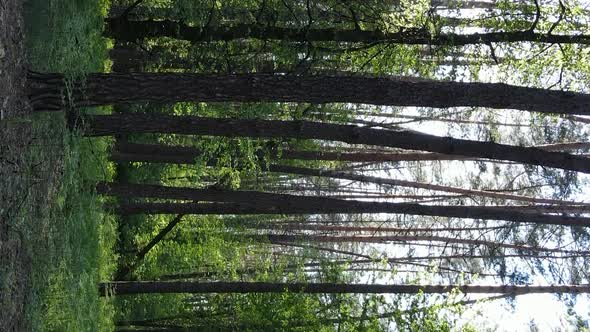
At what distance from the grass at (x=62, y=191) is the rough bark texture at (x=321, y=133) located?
2.24 feet

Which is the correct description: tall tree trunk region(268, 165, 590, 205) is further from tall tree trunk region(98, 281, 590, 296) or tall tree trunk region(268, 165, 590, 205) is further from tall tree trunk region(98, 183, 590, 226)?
tall tree trunk region(98, 281, 590, 296)

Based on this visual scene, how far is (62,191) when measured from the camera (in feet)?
30.3

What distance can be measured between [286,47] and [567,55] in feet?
14.6

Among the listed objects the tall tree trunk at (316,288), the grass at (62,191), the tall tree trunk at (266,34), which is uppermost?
the tall tree trunk at (266,34)

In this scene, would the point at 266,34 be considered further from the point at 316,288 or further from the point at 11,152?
the point at 11,152

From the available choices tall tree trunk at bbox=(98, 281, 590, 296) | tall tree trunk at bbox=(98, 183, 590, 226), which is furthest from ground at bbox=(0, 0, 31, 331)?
tall tree trunk at bbox=(98, 281, 590, 296)

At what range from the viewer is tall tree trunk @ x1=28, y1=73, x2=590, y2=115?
23.3 feet

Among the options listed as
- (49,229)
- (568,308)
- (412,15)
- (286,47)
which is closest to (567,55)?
(412,15)

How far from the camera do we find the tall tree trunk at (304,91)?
279 inches

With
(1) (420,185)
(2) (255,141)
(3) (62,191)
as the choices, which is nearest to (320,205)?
(2) (255,141)

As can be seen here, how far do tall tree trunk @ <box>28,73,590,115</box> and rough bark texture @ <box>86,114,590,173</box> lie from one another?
74 cm

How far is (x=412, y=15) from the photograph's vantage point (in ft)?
35.1

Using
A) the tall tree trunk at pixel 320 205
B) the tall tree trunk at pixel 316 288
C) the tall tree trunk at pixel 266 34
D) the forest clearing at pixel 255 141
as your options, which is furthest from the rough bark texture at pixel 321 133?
the tall tree trunk at pixel 316 288

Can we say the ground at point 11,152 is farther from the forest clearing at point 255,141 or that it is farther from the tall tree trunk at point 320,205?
the tall tree trunk at point 320,205
